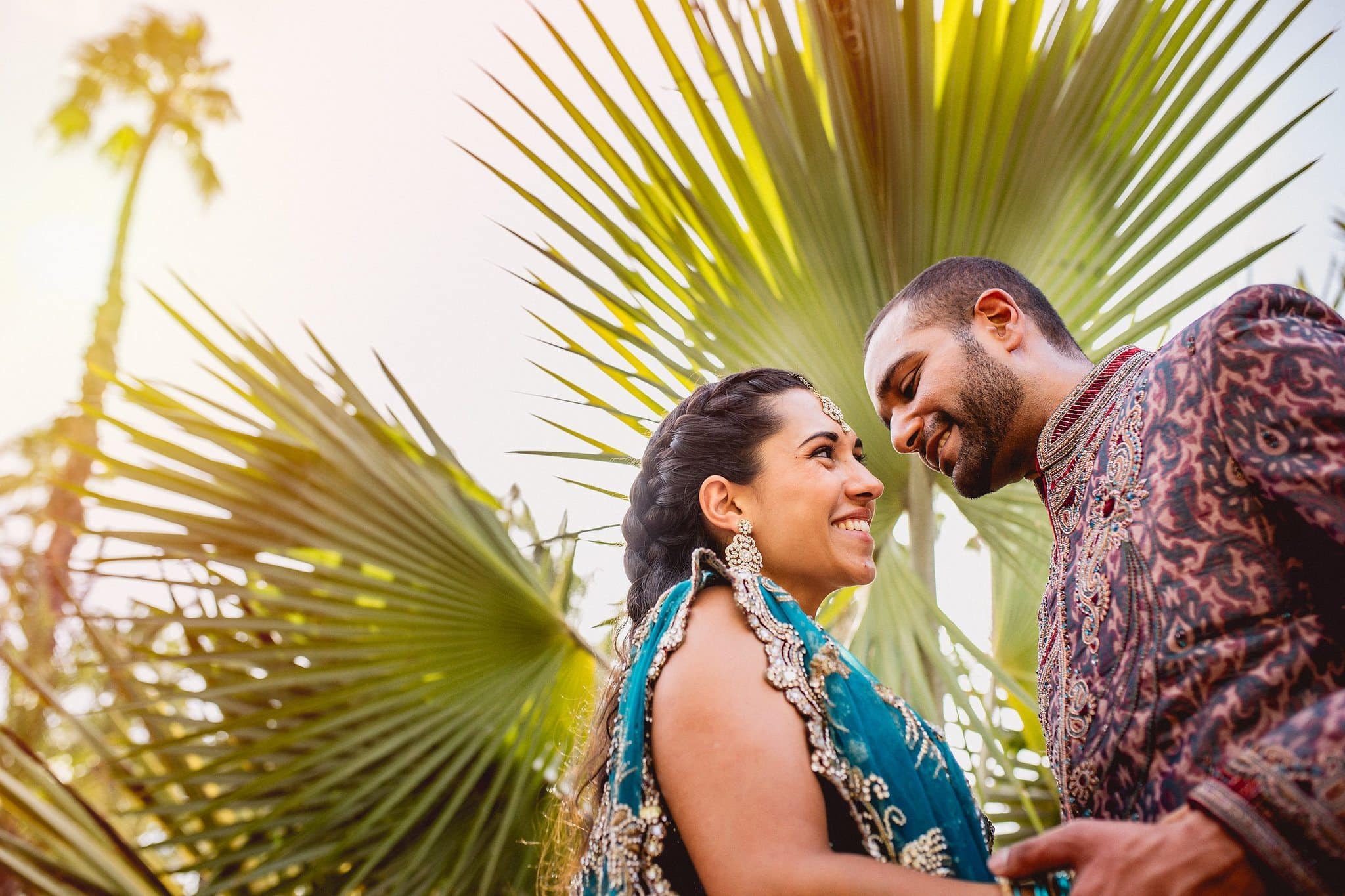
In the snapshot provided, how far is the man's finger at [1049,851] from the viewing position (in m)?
1.05

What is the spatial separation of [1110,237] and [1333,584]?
1.55 meters

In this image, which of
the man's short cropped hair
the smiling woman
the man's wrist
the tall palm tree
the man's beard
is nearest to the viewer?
the man's wrist

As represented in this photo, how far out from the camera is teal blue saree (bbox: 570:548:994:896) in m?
1.43

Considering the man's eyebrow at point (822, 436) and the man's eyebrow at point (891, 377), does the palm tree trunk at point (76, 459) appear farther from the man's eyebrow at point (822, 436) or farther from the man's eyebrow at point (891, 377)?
the man's eyebrow at point (891, 377)

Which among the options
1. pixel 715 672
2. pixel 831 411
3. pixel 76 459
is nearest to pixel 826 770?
pixel 715 672

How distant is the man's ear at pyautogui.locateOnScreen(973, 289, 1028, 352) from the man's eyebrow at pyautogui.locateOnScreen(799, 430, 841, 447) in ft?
1.30

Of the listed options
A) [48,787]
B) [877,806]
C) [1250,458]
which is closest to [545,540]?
[48,787]

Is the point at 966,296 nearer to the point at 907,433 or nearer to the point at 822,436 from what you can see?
the point at 907,433

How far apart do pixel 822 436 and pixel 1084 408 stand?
23.5 inches

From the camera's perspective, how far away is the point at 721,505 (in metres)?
2.14

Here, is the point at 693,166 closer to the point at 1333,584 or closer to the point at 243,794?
the point at 1333,584

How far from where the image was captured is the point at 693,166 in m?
2.62

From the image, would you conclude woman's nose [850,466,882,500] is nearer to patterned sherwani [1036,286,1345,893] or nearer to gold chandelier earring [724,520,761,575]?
gold chandelier earring [724,520,761,575]

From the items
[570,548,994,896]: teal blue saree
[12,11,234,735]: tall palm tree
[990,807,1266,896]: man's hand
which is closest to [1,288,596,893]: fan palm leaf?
[570,548,994,896]: teal blue saree
